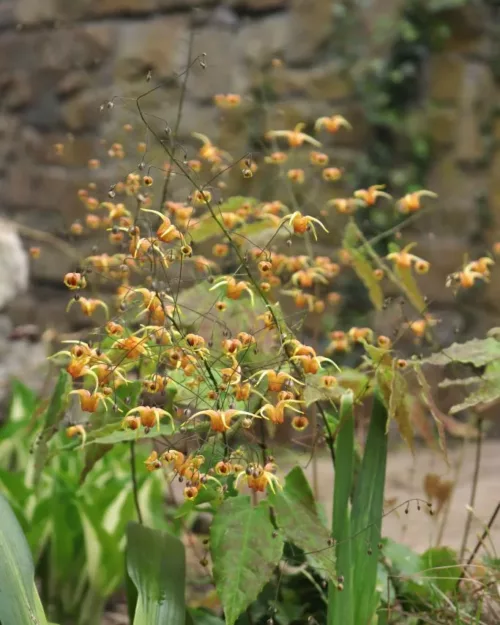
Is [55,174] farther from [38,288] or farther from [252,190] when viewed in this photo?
[252,190]

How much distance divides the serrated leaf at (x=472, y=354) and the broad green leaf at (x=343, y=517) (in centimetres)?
12

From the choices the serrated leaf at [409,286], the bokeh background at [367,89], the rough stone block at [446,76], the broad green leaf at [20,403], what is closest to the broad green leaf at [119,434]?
the serrated leaf at [409,286]

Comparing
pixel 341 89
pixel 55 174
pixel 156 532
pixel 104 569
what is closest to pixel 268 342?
pixel 156 532

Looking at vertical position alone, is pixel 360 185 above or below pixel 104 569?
above

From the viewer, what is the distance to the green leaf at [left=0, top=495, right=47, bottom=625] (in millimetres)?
923

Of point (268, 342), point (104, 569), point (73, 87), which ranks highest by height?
Answer: point (73, 87)

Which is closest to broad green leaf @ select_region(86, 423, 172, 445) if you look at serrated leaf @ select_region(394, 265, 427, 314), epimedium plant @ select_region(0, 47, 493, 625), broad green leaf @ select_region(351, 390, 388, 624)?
epimedium plant @ select_region(0, 47, 493, 625)

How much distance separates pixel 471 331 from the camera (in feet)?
9.17

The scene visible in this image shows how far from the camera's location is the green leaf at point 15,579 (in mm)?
923

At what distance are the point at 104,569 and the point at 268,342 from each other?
566 mm

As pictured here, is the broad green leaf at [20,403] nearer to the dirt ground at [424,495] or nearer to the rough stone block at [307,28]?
the dirt ground at [424,495]

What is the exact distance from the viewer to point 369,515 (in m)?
1.05

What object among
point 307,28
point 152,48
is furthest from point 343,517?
point 152,48

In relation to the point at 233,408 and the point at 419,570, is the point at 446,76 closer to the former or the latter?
the point at 419,570
